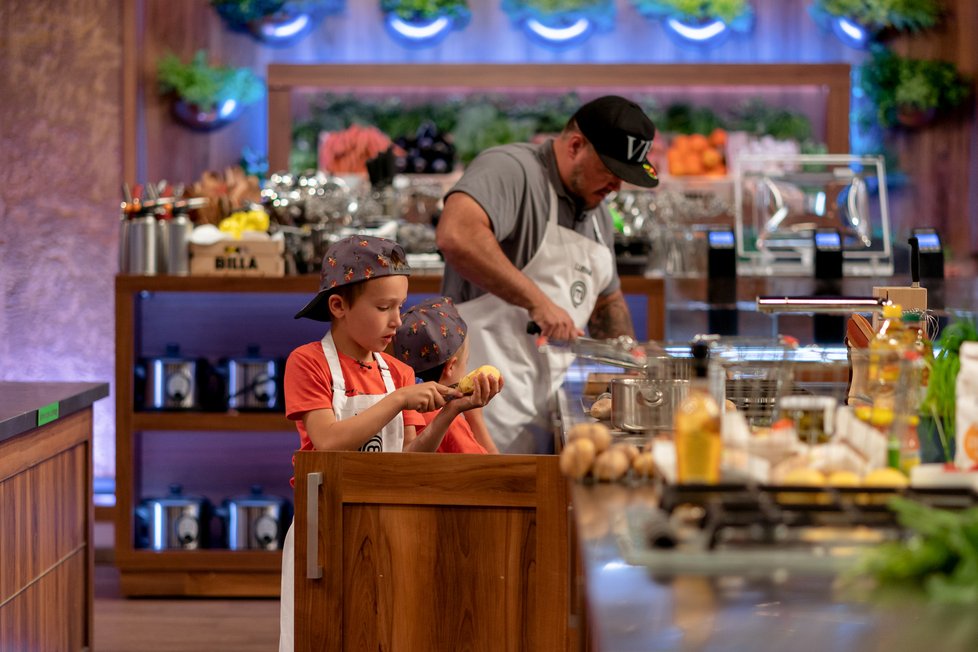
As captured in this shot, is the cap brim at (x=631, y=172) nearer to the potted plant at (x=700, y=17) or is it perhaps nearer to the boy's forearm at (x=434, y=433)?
the boy's forearm at (x=434, y=433)

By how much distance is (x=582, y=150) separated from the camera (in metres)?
3.36

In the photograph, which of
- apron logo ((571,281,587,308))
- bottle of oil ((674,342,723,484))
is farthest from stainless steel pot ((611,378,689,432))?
apron logo ((571,281,587,308))

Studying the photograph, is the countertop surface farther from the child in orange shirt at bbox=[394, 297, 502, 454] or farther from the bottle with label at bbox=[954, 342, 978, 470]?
the bottle with label at bbox=[954, 342, 978, 470]

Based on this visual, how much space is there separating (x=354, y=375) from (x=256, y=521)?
219 centimetres

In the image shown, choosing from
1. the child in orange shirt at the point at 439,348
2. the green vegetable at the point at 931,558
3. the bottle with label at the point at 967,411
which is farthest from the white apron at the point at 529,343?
the green vegetable at the point at 931,558

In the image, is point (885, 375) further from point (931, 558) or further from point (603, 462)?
point (931, 558)

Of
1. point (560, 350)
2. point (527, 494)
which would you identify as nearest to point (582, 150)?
point (560, 350)

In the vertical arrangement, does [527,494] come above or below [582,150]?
below

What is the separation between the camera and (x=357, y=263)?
2.52m

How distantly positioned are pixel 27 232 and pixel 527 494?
385 centimetres

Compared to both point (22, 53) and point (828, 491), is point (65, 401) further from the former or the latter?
point (22, 53)

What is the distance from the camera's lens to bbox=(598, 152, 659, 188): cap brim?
10.6 feet

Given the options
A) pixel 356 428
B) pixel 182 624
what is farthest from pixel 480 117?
pixel 356 428

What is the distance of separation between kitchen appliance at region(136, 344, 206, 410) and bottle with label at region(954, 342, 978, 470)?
3311 mm
